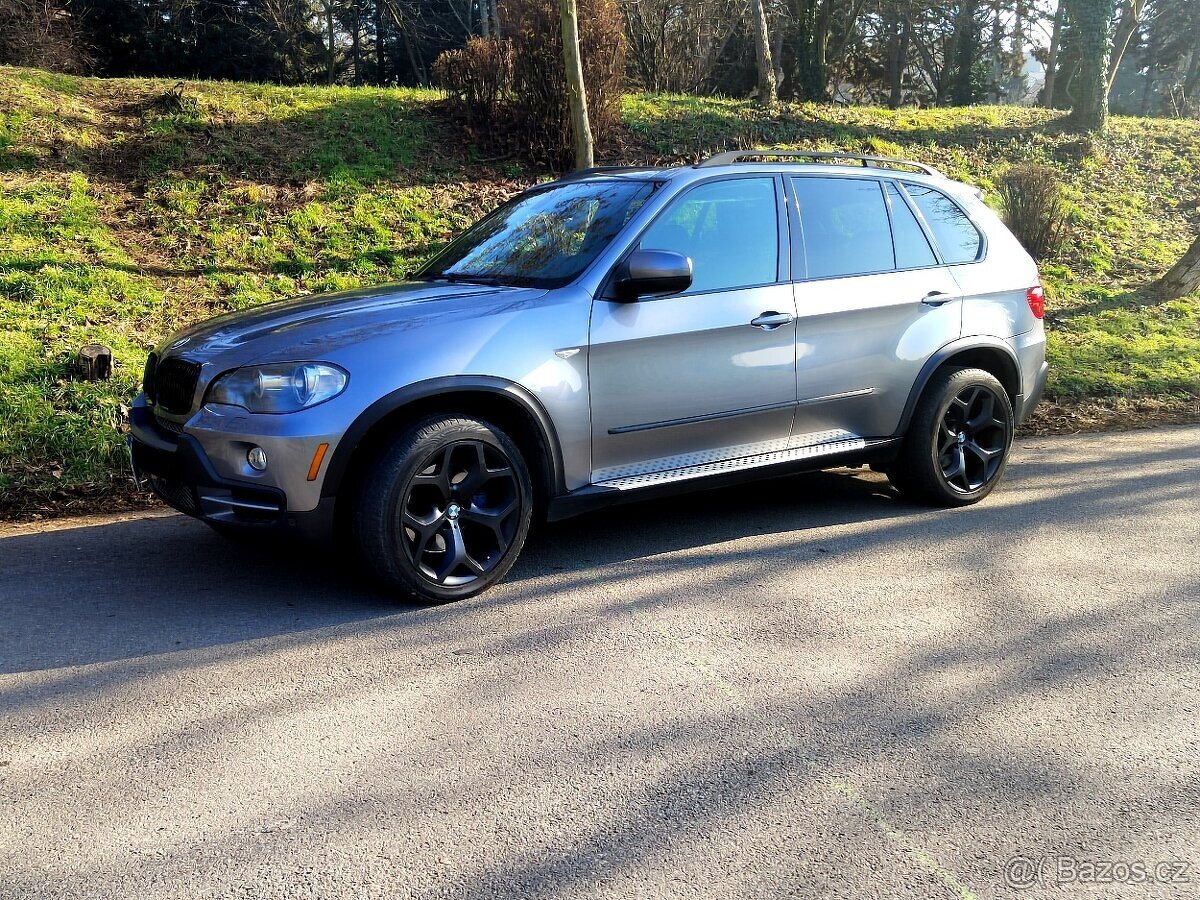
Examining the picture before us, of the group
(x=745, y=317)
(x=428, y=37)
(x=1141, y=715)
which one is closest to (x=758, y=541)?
(x=745, y=317)

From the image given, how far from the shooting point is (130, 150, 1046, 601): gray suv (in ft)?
14.3

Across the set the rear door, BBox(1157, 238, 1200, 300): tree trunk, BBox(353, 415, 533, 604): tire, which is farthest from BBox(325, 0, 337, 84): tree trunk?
BBox(353, 415, 533, 604): tire

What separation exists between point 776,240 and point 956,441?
161cm

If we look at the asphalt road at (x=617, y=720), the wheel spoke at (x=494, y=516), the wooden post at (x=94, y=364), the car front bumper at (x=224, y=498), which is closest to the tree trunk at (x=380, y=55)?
the wooden post at (x=94, y=364)

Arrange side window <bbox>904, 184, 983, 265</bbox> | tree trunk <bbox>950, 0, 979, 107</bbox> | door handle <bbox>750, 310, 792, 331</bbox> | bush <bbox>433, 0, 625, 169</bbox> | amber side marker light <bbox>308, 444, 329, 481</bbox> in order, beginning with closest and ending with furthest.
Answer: amber side marker light <bbox>308, 444, 329, 481</bbox> → door handle <bbox>750, 310, 792, 331</bbox> → side window <bbox>904, 184, 983, 265</bbox> → bush <bbox>433, 0, 625, 169</bbox> → tree trunk <bbox>950, 0, 979, 107</bbox>

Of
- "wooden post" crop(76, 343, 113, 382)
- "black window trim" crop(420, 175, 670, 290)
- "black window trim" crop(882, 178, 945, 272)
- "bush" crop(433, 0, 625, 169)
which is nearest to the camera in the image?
"black window trim" crop(420, 175, 670, 290)

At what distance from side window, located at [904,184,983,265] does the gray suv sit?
1 cm

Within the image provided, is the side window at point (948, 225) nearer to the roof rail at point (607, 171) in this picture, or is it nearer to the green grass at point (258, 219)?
the roof rail at point (607, 171)

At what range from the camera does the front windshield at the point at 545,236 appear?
515 centimetres

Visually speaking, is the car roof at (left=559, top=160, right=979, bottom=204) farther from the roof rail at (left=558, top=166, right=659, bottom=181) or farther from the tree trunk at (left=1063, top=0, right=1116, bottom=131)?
the tree trunk at (left=1063, top=0, right=1116, bottom=131)

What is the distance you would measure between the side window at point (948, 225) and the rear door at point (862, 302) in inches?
3.8

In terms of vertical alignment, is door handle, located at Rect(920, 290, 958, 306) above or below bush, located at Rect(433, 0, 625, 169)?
below

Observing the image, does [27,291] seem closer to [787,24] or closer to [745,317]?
[745,317]

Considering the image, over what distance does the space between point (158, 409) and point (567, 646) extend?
218 centimetres
